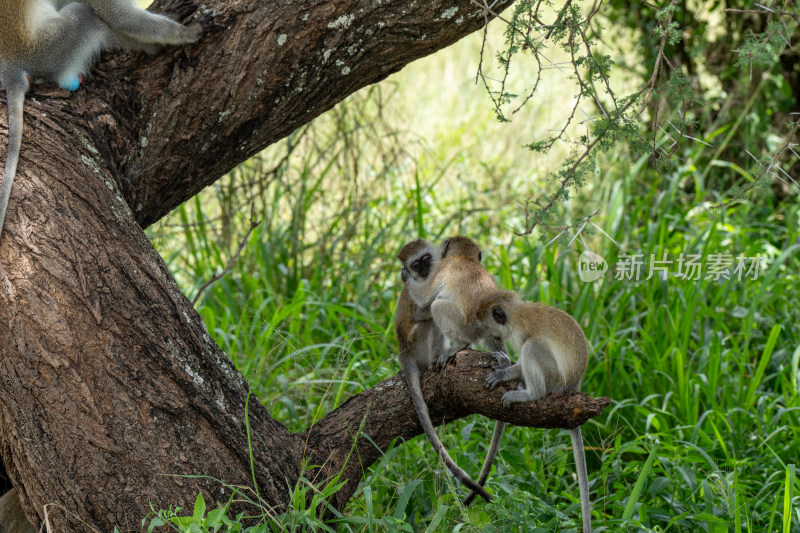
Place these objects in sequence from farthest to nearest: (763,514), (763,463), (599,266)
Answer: (599,266), (763,463), (763,514)

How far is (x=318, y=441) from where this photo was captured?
129 inches

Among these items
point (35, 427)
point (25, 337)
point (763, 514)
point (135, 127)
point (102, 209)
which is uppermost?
point (135, 127)

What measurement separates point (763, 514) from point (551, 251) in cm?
208

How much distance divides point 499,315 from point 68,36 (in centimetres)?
210

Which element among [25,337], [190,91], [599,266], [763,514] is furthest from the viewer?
[599,266]

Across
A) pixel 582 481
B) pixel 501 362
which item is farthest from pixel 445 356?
pixel 582 481

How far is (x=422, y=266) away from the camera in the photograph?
12.7 feet

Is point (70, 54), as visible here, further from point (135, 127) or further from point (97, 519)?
point (97, 519)

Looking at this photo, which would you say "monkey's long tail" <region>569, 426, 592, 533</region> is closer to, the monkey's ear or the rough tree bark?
the rough tree bark

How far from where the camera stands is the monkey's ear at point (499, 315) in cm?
335

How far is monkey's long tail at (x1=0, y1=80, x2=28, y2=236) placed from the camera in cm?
273

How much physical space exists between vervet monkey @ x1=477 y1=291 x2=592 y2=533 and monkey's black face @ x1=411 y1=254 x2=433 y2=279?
536mm

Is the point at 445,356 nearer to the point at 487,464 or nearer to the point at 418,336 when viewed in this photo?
the point at 418,336

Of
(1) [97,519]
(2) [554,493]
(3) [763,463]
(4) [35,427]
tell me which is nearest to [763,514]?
(3) [763,463]
